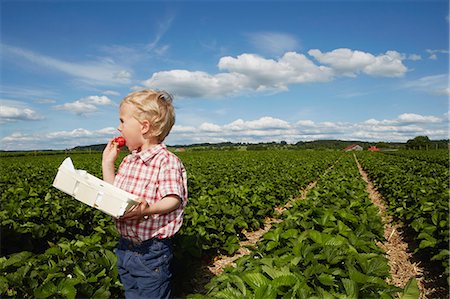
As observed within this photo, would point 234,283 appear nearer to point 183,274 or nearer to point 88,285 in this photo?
point 88,285

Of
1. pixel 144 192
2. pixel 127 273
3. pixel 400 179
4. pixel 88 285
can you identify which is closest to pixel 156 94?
pixel 144 192

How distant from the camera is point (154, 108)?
2.52 meters

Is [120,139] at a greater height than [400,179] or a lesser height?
greater

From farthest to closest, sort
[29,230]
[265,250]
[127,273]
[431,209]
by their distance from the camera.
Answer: [431,209], [29,230], [265,250], [127,273]

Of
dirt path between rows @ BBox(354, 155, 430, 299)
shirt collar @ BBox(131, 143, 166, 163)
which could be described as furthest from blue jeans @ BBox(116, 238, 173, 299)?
dirt path between rows @ BBox(354, 155, 430, 299)

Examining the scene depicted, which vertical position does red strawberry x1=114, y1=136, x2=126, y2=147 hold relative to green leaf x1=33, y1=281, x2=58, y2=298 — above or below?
above

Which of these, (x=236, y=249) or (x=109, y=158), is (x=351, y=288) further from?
(x=236, y=249)

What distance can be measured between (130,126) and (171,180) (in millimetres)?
507

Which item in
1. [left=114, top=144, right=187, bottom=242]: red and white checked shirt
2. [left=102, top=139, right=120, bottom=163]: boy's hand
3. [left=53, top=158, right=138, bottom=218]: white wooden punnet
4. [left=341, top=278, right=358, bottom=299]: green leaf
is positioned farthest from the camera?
[left=102, top=139, right=120, bottom=163]: boy's hand

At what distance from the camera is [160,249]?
2625mm

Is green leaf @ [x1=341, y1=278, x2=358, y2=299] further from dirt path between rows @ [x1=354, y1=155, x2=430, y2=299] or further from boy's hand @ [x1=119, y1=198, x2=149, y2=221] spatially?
dirt path between rows @ [x1=354, y1=155, x2=430, y2=299]

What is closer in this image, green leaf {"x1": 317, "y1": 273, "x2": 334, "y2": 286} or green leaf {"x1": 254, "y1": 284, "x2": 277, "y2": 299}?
green leaf {"x1": 254, "y1": 284, "x2": 277, "y2": 299}

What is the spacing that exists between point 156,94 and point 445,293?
4.25 m

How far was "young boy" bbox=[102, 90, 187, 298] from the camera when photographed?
2.53 m
